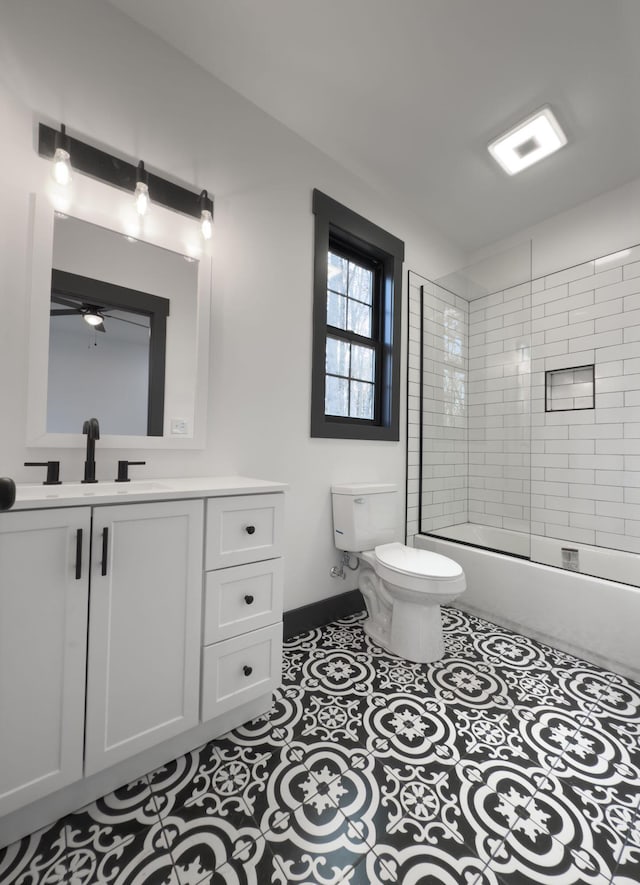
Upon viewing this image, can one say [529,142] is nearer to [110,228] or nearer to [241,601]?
[110,228]

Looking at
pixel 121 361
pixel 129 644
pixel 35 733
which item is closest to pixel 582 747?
pixel 129 644

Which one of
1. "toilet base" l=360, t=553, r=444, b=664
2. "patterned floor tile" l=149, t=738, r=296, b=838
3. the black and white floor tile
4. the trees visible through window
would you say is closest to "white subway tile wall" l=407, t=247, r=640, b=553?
the trees visible through window

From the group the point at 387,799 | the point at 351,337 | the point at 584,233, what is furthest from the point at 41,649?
the point at 584,233

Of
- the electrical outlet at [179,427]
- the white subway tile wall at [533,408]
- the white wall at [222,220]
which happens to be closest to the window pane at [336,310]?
the white wall at [222,220]

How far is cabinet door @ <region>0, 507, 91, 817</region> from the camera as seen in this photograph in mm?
896

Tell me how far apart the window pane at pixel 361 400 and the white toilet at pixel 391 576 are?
20.2 inches

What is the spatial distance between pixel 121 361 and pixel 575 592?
2.39 m

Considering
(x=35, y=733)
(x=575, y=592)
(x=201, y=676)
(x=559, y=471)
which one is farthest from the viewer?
(x=559, y=471)

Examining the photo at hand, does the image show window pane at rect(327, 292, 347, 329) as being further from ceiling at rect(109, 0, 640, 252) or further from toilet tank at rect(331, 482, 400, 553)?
toilet tank at rect(331, 482, 400, 553)

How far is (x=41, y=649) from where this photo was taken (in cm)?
94

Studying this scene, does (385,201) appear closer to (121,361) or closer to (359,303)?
(359,303)

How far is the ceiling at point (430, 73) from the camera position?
1.46m

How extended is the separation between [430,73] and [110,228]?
1616 mm

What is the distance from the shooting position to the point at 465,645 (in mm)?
1944
